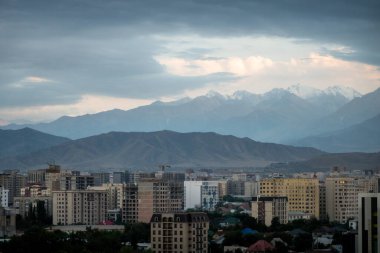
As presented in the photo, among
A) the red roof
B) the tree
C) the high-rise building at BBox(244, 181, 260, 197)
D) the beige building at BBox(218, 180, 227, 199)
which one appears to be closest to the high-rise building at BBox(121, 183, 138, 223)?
the tree

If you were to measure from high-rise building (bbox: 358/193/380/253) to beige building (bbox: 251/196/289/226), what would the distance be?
35242 millimetres

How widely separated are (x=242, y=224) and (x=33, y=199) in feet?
61.0

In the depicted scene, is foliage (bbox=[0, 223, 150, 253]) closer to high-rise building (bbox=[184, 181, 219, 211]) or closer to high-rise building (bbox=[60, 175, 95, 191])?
high-rise building (bbox=[60, 175, 95, 191])

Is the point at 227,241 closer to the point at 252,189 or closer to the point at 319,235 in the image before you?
the point at 319,235

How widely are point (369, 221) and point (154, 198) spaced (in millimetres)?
40024

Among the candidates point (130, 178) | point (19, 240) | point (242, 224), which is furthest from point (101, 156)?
point (19, 240)

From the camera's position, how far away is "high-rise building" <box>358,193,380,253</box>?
24.9 meters

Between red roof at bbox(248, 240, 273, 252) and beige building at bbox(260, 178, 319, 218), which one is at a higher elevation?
beige building at bbox(260, 178, 319, 218)

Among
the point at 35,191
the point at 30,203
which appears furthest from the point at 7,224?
the point at 35,191

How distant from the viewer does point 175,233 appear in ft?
127

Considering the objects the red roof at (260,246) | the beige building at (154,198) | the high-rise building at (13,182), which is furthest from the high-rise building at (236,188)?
the red roof at (260,246)

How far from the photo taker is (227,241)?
4562cm

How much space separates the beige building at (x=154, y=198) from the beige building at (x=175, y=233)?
23533 millimetres

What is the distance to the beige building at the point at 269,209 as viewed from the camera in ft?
204
